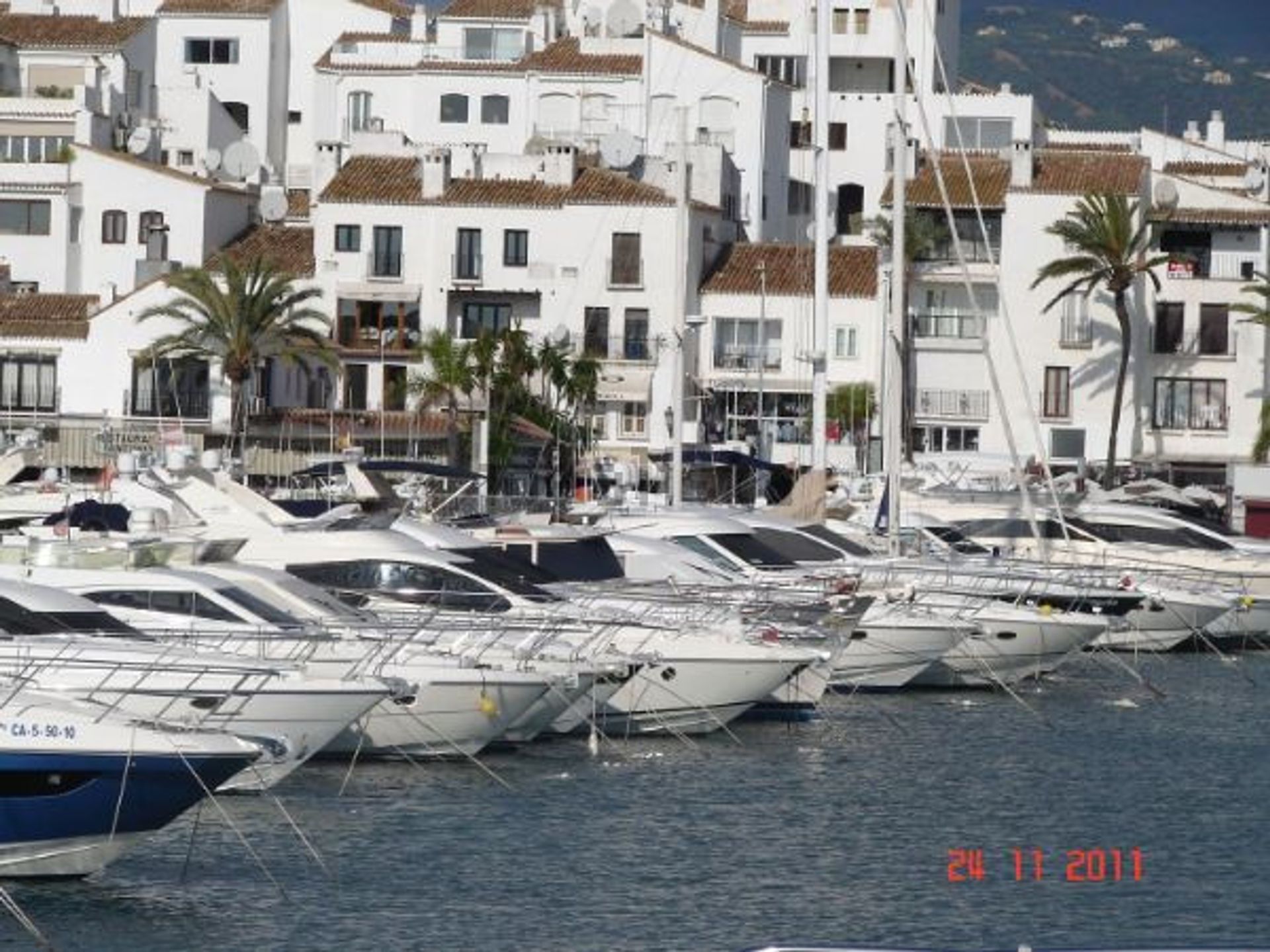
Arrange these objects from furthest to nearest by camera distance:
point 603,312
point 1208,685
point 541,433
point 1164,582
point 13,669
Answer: point 603,312
point 541,433
point 1164,582
point 1208,685
point 13,669

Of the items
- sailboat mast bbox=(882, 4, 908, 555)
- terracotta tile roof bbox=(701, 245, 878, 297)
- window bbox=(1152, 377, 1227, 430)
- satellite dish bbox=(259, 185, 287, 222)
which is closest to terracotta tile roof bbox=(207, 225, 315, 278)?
satellite dish bbox=(259, 185, 287, 222)

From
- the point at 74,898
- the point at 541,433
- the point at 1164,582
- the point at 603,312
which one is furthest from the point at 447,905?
the point at 603,312

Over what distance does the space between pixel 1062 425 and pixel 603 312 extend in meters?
14.1

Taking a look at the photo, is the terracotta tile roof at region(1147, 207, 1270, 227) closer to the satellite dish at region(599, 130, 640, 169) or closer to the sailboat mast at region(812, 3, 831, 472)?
the satellite dish at region(599, 130, 640, 169)

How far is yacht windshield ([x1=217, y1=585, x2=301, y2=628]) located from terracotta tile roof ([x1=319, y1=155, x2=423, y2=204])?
55877mm

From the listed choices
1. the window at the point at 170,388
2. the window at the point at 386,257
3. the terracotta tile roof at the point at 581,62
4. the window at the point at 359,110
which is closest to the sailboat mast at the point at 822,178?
the window at the point at 170,388

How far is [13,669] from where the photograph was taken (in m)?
31.7

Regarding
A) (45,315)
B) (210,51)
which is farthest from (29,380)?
(210,51)

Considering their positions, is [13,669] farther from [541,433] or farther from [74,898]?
[541,433]

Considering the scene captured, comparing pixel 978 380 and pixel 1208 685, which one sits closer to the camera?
pixel 1208 685

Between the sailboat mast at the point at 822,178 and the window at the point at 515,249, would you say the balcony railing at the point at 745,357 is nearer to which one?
the window at the point at 515,249

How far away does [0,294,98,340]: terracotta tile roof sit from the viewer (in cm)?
9038

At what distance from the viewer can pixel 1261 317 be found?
92875 mm
